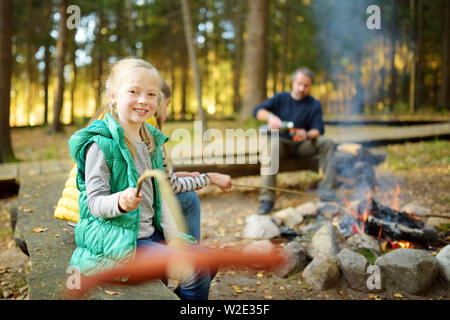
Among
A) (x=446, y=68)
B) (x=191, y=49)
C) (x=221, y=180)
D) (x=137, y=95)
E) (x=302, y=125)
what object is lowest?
(x=221, y=180)

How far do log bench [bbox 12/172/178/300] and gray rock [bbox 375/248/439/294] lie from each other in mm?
2019

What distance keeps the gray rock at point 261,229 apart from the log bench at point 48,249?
2.05m

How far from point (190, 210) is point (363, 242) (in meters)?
1.92

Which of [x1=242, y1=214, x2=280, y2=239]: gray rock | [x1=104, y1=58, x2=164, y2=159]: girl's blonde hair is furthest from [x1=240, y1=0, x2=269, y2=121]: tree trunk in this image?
[x1=104, y1=58, x2=164, y2=159]: girl's blonde hair

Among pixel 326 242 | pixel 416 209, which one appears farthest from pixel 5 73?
pixel 416 209

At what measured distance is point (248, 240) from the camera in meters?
4.52

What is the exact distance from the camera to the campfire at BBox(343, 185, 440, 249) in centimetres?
387

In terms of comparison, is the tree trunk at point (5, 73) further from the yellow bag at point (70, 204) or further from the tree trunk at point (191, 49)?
the yellow bag at point (70, 204)

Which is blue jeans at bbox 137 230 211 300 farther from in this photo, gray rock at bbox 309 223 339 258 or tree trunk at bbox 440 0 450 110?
tree trunk at bbox 440 0 450 110

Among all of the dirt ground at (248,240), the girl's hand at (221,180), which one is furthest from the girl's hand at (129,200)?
the dirt ground at (248,240)

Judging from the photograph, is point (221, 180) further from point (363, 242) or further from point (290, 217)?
point (290, 217)

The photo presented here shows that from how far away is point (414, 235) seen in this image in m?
3.85

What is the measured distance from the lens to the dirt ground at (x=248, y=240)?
10.9ft

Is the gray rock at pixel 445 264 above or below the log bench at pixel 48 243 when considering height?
below
